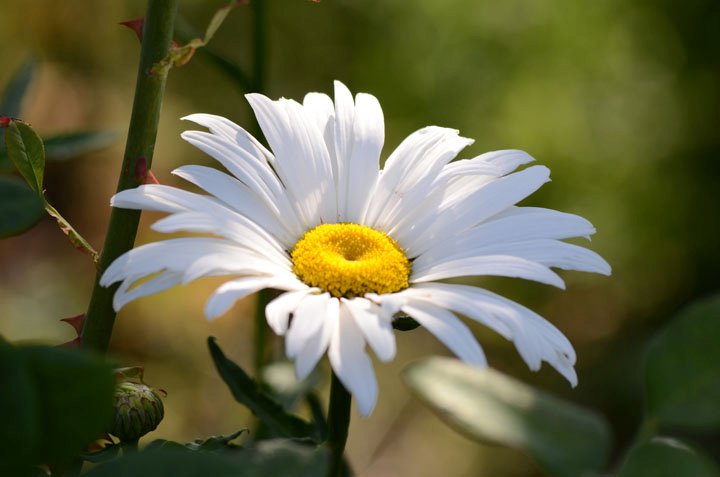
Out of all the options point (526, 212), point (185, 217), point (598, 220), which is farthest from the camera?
point (598, 220)

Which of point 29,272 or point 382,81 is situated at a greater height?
point 382,81

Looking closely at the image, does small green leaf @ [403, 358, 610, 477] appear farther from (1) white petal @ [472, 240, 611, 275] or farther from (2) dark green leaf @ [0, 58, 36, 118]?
(2) dark green leaf @ [0, 58, 36, 118]

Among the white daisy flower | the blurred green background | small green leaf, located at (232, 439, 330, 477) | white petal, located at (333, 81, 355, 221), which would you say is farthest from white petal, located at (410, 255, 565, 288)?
the blurred green background

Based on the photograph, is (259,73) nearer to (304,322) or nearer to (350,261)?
(350,261)

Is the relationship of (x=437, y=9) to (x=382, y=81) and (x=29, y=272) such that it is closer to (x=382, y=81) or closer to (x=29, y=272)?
(x=382, y=81)

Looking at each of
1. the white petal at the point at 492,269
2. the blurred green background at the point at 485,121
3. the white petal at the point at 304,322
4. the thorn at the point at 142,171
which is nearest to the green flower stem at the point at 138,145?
the thorn at the point at 142,171

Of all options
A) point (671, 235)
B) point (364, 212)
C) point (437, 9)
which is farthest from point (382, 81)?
point (364, 212)

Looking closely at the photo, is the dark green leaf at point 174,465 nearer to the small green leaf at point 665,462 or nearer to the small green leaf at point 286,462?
the small green leaf at point 286,462
